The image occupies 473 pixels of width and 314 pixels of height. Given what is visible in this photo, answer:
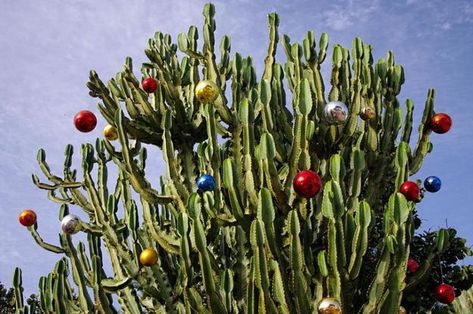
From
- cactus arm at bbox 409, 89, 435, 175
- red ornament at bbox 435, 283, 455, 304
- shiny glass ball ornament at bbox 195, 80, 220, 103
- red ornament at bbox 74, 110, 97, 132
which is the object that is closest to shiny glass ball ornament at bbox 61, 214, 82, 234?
red ornament at bbox 74, 110, 97, 132

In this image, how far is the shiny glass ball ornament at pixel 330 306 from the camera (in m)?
3.31

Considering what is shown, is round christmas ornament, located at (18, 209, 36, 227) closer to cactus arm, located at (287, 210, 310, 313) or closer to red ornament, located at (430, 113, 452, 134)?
cactus arm, located at (287, 210, 310, 313)

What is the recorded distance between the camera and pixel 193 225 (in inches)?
137

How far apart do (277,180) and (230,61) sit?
5.96 ft

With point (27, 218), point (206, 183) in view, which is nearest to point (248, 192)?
point (206, 183)

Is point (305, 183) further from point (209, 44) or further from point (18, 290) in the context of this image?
point (18, 290)

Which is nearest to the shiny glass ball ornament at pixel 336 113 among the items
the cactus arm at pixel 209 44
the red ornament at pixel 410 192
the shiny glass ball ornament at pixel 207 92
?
the red ornament at pixel 410 192

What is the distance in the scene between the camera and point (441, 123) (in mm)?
4598

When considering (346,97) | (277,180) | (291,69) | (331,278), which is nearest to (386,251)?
(331,278)

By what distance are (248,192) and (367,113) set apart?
1.36 m

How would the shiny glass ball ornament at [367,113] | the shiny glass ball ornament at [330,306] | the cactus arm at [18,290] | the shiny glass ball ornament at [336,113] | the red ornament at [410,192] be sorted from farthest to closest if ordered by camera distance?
the cactus arm at [18,290], the shiny glass ball ornament at [367,113], the shiny glass ball ornament at [336,113], the red ornament at [410,192], the shiny glass ball ornament at [330,306]

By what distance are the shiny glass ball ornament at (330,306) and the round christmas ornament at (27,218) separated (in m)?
3.18

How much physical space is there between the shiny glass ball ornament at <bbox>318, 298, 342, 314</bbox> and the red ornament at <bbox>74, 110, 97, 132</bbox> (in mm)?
2577

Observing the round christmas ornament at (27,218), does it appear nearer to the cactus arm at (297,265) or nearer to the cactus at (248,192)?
the cactus at (248,192)
